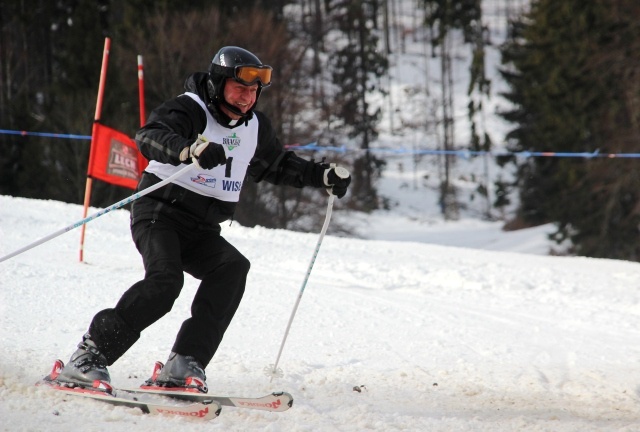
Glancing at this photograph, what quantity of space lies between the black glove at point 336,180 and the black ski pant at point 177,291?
63cm

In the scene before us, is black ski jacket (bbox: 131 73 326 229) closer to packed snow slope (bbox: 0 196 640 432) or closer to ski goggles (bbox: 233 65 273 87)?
ski goggles (bbox: 233 65 273 87)

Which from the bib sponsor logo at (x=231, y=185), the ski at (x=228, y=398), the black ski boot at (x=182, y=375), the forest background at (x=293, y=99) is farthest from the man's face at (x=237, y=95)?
the forest background at (x=293, y=99)

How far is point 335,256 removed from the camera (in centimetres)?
1005

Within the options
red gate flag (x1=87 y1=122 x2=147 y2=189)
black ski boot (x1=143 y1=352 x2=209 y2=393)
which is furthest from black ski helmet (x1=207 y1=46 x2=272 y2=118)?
red gate flag (x1=87 y1=122 x2=147 y2=189)

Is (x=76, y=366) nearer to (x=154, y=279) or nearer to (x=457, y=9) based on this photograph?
(x=154, y=279)

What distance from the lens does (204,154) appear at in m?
3.50

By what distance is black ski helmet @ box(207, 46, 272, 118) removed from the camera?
3.97 m

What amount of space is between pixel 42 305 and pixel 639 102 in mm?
15866

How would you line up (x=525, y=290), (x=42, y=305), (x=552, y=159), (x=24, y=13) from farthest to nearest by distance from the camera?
(x=24, y=13), (x=552, y=159), (x=525, y=290), (x=42, y=305)

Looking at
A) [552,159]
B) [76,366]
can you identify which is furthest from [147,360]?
[552,159]

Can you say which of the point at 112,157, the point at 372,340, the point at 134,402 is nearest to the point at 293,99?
the point at 112,157

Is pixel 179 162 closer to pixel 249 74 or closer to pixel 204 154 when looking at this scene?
pixel 204 154

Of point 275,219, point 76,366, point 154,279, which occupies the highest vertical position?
point 154,279

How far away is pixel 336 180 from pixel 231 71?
2.77 ft
